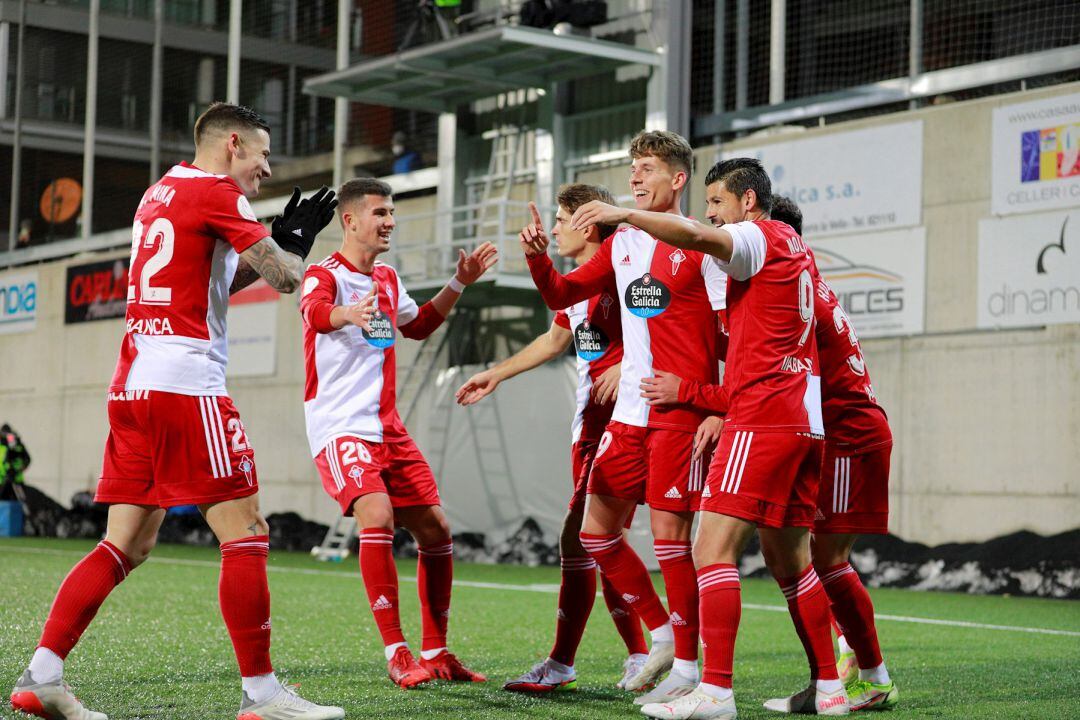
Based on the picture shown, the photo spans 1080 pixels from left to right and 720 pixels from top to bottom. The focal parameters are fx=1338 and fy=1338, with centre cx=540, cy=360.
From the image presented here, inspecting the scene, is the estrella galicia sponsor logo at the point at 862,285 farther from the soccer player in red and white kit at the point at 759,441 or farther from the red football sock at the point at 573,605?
the soccer player in red and white kit at the point at 759,441

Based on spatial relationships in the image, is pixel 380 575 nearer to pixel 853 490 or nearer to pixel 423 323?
pixel 423 323

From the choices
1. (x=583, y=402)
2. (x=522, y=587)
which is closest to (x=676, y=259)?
(x=583, y=402)

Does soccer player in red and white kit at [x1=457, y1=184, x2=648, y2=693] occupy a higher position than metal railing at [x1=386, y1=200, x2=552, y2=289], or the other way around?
metal railing at [x1=386, y1=200, x2=552, y2=289]

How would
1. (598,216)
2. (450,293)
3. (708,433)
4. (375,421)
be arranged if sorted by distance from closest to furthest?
(598,216)
(708,433)
(375,421)
(450,293)

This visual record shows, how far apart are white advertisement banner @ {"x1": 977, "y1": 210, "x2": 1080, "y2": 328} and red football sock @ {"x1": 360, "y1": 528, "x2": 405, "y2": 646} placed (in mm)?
8314

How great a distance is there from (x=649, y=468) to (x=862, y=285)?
29.2 ft

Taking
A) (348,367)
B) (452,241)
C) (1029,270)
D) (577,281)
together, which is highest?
(452,241)

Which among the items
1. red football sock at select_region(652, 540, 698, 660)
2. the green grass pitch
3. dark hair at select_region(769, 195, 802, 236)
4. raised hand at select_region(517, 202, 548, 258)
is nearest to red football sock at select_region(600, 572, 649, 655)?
the green grass pitch

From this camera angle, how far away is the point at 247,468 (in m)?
4.45

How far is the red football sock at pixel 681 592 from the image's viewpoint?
5.02 m

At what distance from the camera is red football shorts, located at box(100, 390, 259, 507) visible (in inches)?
171

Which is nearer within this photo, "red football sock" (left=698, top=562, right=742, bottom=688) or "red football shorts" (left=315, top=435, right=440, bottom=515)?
"red football sock" (left=698, top=562, right=742, bottom=688)

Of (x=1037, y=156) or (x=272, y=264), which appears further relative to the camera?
(x=1037, y=156)

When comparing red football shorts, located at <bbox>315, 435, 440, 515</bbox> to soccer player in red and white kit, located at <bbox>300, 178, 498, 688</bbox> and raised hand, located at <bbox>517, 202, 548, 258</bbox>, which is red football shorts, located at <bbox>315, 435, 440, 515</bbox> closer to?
soccer player in red and white kit, located at <bbox>300, 178, 498, 688</bbox>
